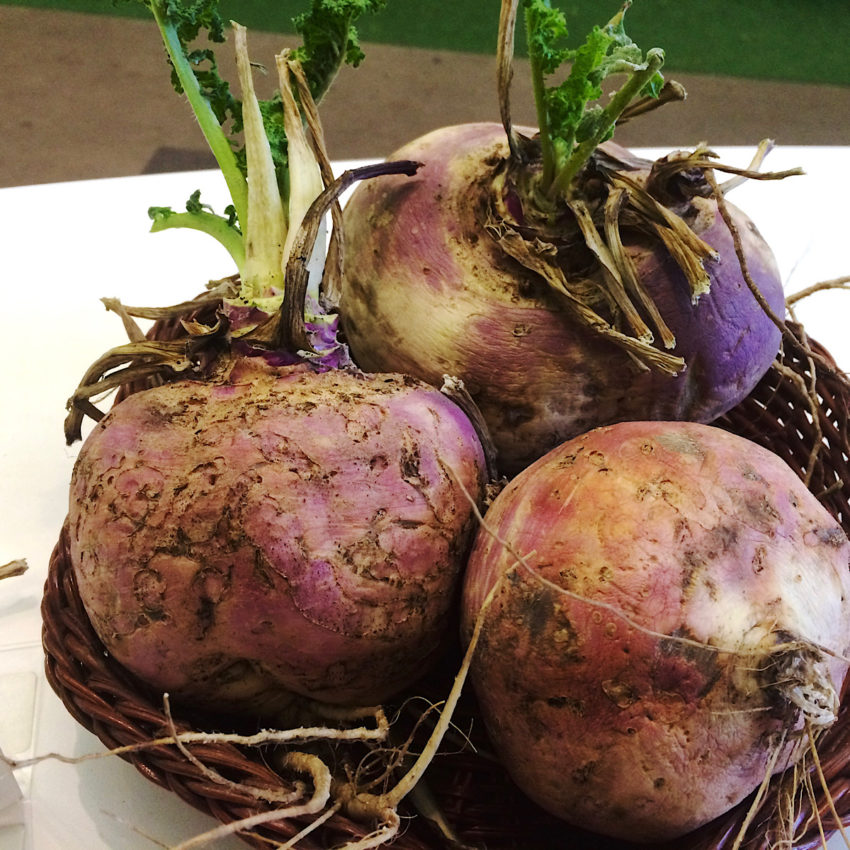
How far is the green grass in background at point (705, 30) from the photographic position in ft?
9.47

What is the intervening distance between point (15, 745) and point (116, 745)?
0.25 meters

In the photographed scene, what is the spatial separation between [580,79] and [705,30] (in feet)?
7.97

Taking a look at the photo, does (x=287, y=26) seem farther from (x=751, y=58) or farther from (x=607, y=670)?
(x=607, y=670)

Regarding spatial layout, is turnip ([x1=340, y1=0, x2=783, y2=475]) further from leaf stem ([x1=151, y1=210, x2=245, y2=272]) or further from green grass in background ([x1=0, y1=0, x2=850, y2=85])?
green grass in background ([x1=0, y1=0, x2=850, y2=85])

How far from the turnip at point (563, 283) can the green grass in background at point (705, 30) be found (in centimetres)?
205

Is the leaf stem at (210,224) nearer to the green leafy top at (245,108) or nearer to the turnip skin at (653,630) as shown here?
the green leafy top at (245,108)

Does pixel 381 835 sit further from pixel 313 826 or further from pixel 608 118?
pixel 608 118

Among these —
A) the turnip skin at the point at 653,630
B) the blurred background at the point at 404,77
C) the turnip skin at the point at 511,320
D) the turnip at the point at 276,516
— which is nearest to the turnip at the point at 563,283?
the turnip skin at the point at 511,320

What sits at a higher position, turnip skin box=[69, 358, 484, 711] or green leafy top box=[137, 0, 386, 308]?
green leafy top box=[137, 0, 386, 308]

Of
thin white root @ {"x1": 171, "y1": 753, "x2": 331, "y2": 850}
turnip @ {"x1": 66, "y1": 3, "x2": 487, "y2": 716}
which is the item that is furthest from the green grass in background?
thin white root @ {"x1": 171, "y1": 753, "x2": 331, "y2": 850}

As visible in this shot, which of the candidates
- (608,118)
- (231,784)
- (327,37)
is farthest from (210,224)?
(231,784)

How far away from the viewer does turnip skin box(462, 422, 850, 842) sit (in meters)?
0.74

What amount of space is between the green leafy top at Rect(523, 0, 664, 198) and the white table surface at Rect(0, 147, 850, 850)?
0.82 meters

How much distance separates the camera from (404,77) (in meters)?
2.88
